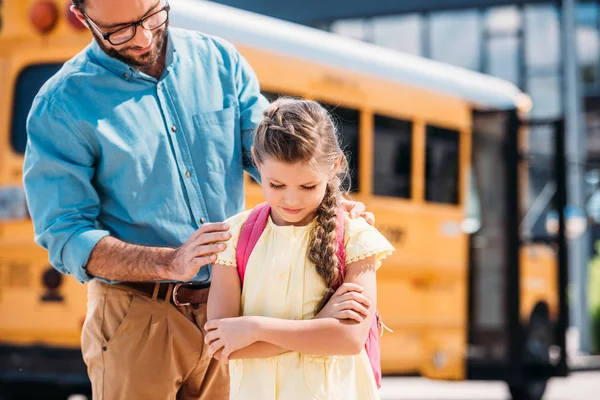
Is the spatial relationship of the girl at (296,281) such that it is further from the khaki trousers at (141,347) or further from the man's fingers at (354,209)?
the khaki trousers at (141,347)

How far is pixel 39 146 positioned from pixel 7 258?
Answer: 3515mm

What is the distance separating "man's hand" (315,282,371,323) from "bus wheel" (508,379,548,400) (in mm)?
6562

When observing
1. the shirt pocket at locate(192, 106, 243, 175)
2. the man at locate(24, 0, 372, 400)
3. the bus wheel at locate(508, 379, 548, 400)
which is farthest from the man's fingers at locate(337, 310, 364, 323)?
the bus wheel at locate(508, 379, 548, 400)

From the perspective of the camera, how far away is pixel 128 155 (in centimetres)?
275

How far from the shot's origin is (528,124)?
848cm

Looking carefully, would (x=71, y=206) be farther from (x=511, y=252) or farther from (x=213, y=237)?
(x=511, y=252)

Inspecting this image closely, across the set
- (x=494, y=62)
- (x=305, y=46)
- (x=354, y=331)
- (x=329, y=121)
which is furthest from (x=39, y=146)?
(x=494, y=62)

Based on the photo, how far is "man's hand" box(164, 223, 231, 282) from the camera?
242 cm

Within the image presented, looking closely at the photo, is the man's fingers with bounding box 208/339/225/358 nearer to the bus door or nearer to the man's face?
the man's face

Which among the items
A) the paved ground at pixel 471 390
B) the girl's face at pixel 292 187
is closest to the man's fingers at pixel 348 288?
the girl's face at pixel 292 187

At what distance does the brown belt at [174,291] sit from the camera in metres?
2.79

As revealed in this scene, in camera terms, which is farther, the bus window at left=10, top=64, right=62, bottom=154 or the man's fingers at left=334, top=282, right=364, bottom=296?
the bus window at left=10, top=64, right=62, bottom=154

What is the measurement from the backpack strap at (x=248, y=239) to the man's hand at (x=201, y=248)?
3 centimetres

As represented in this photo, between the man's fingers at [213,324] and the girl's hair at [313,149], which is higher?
the girl's hair at [313,149]
